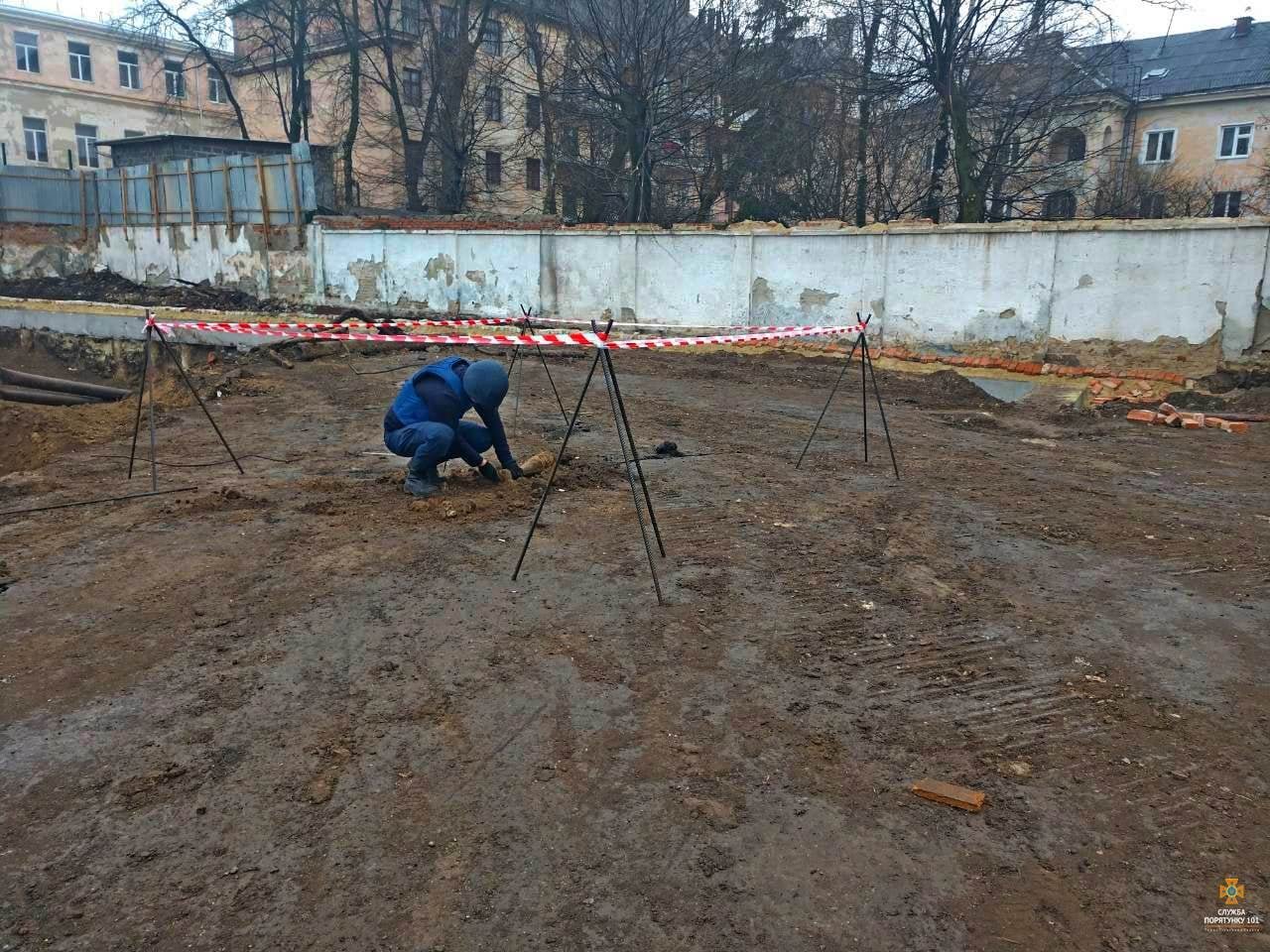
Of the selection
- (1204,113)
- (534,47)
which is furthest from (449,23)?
(1204,113)

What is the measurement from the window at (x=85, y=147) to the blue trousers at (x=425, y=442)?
45.3 metres

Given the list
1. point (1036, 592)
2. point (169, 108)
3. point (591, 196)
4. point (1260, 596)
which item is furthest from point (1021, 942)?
point (169, 108)

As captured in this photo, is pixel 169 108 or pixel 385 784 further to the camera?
pixel 169 108

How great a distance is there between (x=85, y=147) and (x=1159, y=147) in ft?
163

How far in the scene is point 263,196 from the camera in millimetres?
22844

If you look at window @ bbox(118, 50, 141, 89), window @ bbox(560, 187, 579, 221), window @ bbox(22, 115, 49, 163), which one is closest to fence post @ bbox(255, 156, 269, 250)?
window @ bbox(560, 187, 579, 221)

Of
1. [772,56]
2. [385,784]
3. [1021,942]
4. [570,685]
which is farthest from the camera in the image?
[772,56]

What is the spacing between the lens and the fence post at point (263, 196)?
22.7 m

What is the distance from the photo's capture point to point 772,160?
2130cm

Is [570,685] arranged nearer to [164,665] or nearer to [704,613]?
[704,613]

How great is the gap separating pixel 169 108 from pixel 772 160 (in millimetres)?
35706

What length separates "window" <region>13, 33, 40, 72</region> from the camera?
132 feet

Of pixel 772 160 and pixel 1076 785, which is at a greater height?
pixel 772 160

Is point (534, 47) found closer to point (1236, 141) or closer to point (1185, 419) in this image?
point (1185, 419)
